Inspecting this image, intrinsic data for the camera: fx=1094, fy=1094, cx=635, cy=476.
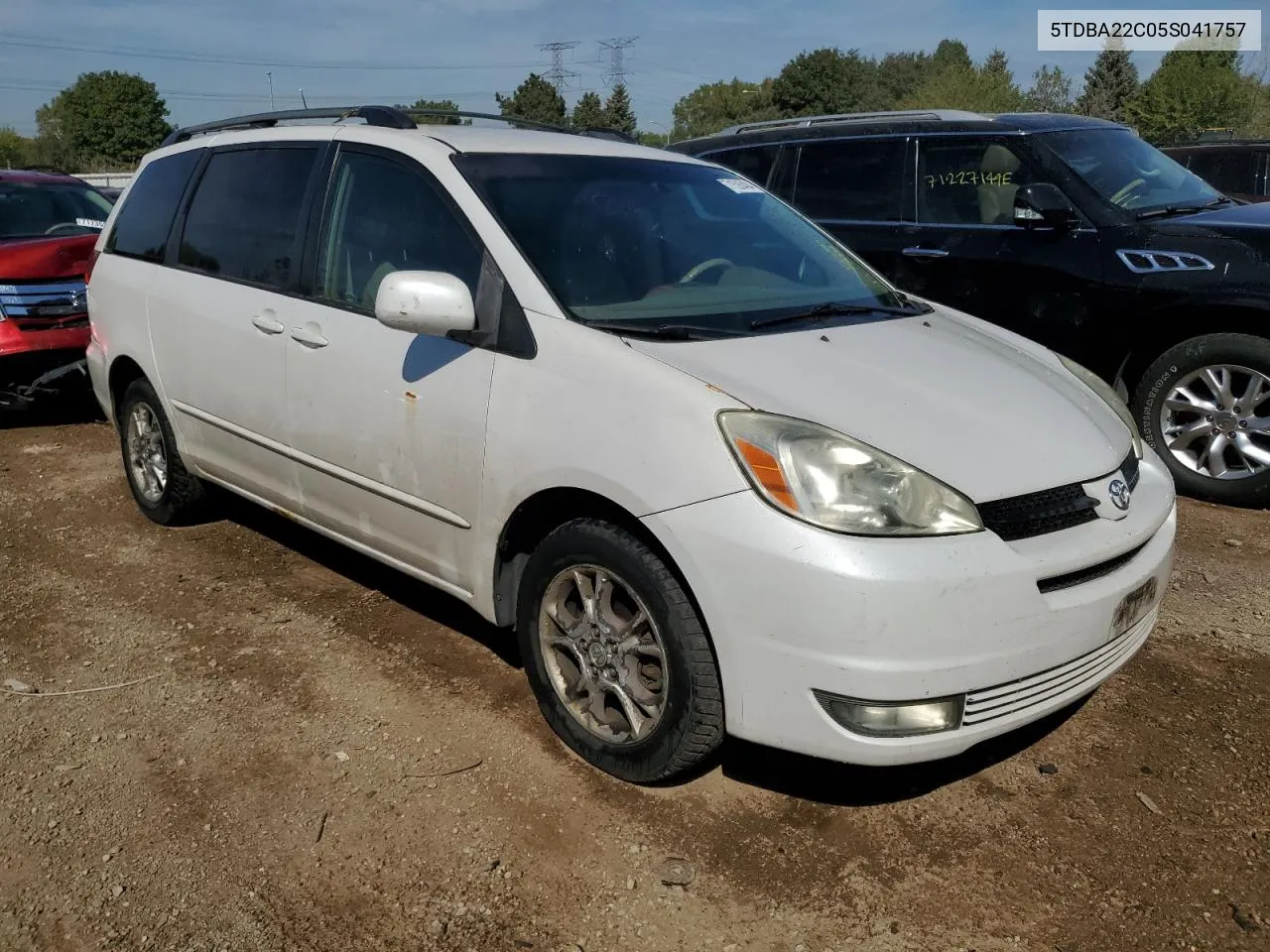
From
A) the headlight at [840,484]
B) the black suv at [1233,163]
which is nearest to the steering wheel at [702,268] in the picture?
the headlight at [840,484]

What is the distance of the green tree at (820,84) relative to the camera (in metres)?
86.2

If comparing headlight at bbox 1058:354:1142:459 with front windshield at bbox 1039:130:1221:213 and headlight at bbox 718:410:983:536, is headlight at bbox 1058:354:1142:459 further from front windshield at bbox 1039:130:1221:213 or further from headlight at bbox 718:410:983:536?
front windshield at bbox 1039:130:1221:213

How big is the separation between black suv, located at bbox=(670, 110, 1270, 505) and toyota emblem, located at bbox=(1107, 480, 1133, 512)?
109 inches

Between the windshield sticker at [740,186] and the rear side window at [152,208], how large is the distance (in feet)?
7.58

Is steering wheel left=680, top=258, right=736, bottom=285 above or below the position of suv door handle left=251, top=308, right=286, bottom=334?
above

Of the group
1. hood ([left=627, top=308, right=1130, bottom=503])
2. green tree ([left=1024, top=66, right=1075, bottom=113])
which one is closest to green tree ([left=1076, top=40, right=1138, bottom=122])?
green tree ([left=1024, top=66, right=1075, bottom=113])

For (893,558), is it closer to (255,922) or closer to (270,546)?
(255,922)

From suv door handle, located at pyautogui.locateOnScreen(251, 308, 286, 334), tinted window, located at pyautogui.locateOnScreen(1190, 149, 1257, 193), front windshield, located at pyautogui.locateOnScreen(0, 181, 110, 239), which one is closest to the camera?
suv door handle, located at pyautogui.locateOnScreen(251, 308, 286, 334)

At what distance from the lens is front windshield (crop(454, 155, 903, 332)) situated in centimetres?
327

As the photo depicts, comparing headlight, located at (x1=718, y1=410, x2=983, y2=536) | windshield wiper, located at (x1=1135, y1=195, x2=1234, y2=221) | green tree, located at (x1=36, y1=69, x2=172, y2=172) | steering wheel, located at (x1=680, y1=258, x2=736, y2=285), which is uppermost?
green tree, located at (x1=36, y1=69, x2=172, y2=172)

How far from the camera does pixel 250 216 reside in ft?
14.0

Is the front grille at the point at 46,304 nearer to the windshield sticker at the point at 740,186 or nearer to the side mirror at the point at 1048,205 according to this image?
the windshield sticker at the point at 740,186

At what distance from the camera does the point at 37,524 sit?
5.45m

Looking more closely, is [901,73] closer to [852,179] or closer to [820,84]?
[820,84]
